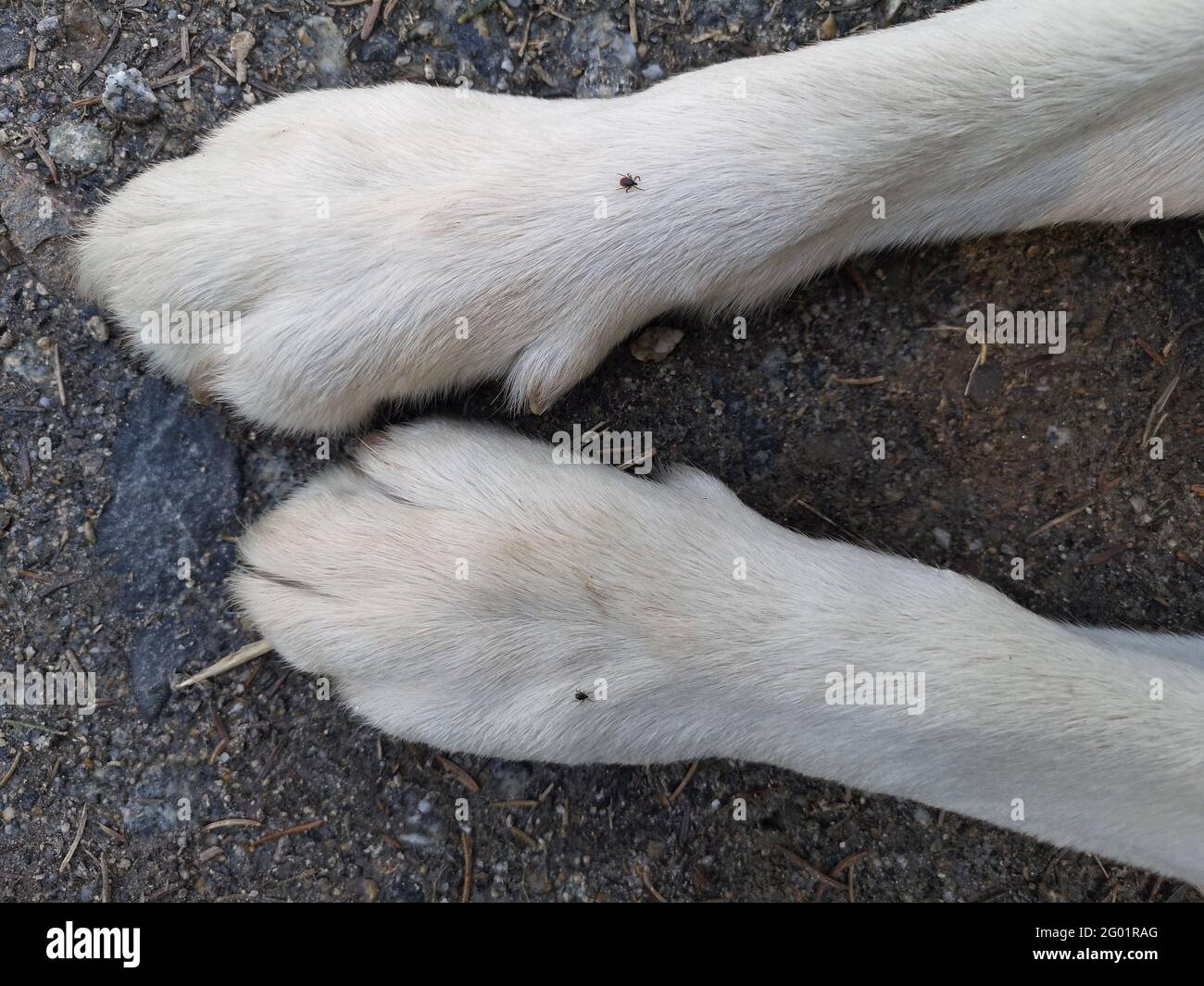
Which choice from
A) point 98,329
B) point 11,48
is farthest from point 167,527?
point 11,48

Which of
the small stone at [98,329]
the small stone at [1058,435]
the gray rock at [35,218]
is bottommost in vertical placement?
the small stone at [1058,435]

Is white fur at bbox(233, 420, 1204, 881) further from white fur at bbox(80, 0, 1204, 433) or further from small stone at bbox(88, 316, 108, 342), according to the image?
small stone at bbox(88, 316, 108, 342)

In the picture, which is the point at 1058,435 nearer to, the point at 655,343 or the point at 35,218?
the point at 655,343

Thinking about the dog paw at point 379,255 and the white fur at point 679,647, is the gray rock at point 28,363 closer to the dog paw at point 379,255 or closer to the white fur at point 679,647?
the dog paw at point 379,255

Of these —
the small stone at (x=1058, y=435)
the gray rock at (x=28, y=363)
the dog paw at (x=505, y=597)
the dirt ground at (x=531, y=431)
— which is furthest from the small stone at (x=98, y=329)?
the small stone at (x=1058, y=435)

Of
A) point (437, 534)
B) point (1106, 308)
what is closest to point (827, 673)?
point (437, 534)

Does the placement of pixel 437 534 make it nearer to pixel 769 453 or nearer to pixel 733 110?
pixel 769 453

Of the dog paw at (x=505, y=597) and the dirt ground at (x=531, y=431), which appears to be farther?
the dirt ground at (x=531, y=431)
